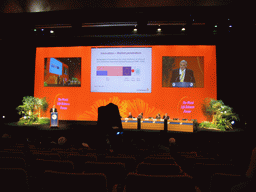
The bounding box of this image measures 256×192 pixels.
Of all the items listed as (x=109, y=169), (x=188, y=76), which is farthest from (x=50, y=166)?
(x=188, y=76)

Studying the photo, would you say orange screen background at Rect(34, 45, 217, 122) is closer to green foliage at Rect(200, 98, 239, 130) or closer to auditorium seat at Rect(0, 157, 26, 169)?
green foliage at Rect(200, 98, 239, 130)

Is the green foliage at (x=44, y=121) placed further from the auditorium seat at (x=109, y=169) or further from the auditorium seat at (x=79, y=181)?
the auditorium seat at (x=79, y=181)

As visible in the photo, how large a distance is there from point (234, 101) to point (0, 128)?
453 inches

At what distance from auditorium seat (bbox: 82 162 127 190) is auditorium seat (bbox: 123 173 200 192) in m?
0.74

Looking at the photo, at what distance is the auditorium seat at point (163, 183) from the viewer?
1145 mm

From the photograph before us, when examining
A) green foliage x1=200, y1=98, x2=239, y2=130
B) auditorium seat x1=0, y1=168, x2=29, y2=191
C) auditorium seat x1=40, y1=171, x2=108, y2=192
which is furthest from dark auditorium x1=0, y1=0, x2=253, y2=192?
auditorium seat x1=40, y1=171, x2=108, y2=192

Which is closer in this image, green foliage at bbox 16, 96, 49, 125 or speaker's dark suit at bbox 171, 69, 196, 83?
green foliage at bbox 16, 96, 49, 125

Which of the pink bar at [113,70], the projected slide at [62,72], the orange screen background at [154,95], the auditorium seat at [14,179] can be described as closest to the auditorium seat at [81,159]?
the auditorium seat at [14,179]

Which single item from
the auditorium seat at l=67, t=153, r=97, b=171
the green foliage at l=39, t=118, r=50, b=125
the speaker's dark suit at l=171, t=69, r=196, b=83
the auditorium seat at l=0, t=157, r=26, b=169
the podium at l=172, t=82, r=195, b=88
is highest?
the speaker's dark suit at l=171, t=69, r=196, b=83

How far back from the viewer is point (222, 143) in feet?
21.3

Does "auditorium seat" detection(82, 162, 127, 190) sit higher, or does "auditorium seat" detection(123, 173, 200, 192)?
"auditorium seat" detection(123, 173, 200, 192)

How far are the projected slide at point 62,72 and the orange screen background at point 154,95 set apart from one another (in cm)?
24

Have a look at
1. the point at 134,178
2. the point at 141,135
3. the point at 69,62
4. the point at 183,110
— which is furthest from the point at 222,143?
the point at 69,62

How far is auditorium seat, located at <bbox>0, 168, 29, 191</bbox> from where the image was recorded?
1.41 m
